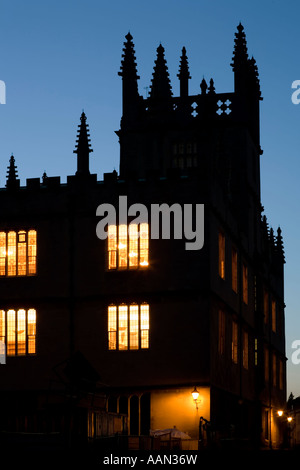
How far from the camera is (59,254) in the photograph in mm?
53312

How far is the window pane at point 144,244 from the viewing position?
170 ft

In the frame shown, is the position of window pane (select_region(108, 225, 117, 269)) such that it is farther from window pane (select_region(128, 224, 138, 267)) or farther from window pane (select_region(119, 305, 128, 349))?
window pane (select_region(119, 305, 128, 349))

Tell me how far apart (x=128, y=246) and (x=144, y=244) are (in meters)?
0.82

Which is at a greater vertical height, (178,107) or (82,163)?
(178,107)

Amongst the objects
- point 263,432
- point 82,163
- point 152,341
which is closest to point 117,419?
point 152,341

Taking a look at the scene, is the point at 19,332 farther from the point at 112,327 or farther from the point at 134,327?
the point at 134,327

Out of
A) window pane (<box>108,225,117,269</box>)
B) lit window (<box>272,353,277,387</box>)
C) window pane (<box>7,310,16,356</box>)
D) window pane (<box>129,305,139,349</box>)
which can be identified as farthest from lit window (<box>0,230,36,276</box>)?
lit window (<box>272,353,277,387</box>)

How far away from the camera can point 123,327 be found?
51.7m

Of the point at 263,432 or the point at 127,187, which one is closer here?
the point at 127,187

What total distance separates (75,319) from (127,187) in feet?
23.0

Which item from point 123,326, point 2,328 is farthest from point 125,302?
point 2,328
